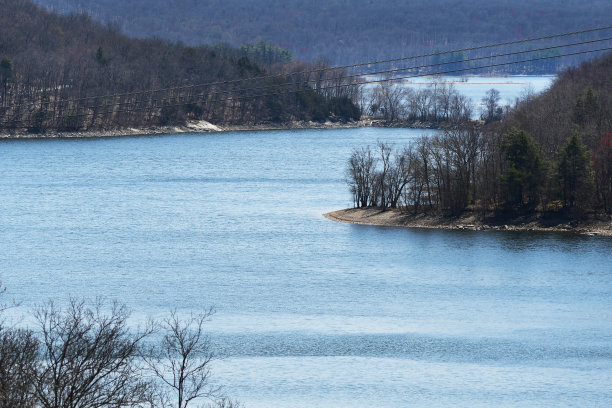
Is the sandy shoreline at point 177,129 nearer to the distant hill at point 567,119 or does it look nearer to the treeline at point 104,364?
the distant hill at point 567,119

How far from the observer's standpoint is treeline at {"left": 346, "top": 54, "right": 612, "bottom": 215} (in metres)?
61.2

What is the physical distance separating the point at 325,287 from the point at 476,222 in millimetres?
20368

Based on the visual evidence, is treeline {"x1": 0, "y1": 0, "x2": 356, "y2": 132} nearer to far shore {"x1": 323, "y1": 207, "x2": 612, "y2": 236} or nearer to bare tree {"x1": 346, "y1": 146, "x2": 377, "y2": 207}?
bare tree {"x1": 346, "y1": 146, "x2": 377, "y2": 207}

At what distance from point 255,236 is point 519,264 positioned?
17146 millimetres

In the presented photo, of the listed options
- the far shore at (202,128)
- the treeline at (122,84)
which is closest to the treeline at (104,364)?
the far shore at (202,128)

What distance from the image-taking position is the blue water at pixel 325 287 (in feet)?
103

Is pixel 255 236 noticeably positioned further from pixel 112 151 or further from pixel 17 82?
pixel 17 82

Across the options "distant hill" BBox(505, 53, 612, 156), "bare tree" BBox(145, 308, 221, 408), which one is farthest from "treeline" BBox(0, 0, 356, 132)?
"bare tree" BBox(145, 308, 221, 408)

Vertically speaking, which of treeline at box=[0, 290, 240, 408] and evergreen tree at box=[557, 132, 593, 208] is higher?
evergreen tree at box=[557, 132, 593, 208]

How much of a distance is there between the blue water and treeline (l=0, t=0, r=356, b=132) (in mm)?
52285

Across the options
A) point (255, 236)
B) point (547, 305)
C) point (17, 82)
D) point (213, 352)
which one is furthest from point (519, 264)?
point (17, 82)

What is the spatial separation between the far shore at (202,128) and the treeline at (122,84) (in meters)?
1.15

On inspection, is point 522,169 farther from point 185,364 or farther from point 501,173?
point 185,364

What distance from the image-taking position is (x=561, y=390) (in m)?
30.5
